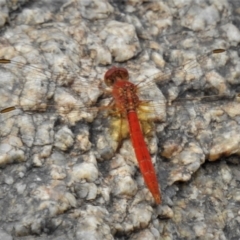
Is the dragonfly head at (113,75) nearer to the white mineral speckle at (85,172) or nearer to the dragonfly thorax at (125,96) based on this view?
the dragonfly thorax at (125,96)

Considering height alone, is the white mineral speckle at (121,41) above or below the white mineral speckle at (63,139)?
above

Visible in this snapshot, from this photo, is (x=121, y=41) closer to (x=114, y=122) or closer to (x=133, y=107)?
(x=133, y=107)

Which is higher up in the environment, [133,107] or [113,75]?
[113,75]

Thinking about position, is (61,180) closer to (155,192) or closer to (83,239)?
(83,239)

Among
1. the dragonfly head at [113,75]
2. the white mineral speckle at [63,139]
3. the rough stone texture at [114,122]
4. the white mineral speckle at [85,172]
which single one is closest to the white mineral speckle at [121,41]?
the rough stone texture at [114,122]

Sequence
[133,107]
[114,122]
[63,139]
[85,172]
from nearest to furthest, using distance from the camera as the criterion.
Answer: [85,172], [63,139], [114,122], [133,107]

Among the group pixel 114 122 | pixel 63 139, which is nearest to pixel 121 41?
pixel 114 122
